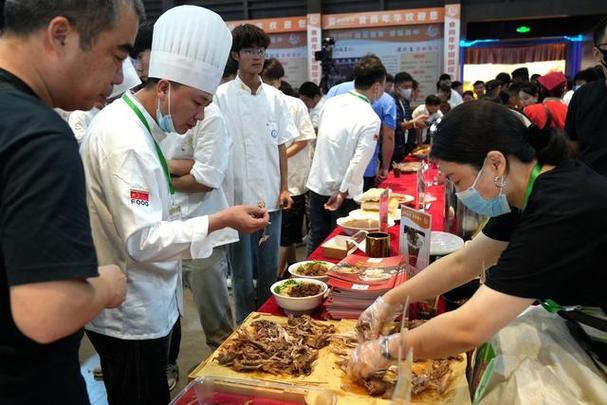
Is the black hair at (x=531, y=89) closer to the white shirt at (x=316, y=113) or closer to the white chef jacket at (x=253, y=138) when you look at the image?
the white shirt at (x=316, y=113)

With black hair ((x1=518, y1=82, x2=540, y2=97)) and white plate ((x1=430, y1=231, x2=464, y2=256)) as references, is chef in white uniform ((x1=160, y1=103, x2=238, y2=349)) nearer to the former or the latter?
white plate ((x1=430, y1=231, x2=464, y2=256))

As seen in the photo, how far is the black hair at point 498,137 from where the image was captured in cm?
111

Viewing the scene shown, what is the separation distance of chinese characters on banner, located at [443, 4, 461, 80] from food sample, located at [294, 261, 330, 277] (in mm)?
7230

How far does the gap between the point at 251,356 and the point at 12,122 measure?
0.80 m

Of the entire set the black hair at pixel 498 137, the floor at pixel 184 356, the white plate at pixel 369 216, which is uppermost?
the black hair at pixel 498 137

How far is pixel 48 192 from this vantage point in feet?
2.05

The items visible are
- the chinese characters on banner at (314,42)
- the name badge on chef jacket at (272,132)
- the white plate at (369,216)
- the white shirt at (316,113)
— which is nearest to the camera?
the white plate at (369,216)

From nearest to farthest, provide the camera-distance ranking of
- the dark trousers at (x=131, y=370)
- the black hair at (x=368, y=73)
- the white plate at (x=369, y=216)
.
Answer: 1. the dark trousers at (x=131, y=370)
2. the white plate at (x=369, y=216)
3. the black hair at (x=368, y=73)

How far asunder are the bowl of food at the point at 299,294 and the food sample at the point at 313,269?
0.09 metres

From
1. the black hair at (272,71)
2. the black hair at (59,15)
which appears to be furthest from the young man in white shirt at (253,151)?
the black hair at (59,15)

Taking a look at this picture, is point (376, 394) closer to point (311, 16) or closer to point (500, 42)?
point (311, 16)

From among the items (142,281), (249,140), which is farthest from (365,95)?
(142,281)

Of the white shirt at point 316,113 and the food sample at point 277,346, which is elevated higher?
the white shirt at point 316,113

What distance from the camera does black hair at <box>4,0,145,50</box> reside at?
709mm
